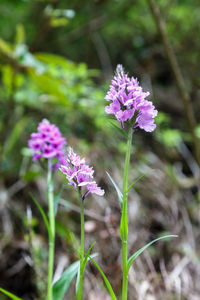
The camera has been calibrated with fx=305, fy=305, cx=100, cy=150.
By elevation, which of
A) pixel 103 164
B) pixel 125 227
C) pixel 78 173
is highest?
pixel 103 164

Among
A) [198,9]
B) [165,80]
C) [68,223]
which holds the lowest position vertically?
[68,223]

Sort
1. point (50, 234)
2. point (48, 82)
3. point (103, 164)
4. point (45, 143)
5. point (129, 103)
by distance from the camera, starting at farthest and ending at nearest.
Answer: point (103, 164) < point (48, 82) < point (45, 143) < point (50, 234) < point (129, 103)

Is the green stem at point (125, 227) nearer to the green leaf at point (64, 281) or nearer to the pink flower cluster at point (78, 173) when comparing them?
the pink flower cluster at point (78, 173)

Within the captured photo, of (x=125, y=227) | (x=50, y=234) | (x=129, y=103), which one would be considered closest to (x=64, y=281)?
(x=50, y=234)

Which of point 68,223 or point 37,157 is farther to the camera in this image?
point 68,223

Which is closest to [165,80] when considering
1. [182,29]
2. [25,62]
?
[182,29]

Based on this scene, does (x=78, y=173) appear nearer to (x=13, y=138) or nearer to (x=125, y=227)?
(x=125, y=227)

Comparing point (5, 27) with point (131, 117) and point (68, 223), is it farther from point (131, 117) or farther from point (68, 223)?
point (131, 117)
